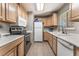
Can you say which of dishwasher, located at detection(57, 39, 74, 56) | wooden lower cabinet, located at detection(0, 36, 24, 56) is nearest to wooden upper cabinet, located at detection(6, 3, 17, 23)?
wooden lower cabinet, located at detection(0, 36, 24, 56)

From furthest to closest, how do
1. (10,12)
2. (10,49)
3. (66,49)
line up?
1. (10,12)
2. (66,49)
3. (10,49)

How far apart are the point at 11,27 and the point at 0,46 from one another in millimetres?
2610

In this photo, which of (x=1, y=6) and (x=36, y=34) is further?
(x=36, y=34)

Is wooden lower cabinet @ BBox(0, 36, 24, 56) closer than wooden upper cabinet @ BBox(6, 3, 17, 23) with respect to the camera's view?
Yes

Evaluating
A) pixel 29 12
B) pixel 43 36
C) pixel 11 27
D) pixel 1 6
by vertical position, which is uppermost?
pixel 29 12

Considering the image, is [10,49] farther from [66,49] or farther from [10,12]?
[10,12]

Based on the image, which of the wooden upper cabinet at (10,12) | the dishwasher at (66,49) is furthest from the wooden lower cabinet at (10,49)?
the dishwasher at (66,49)

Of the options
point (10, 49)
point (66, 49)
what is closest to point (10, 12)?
point (10, 49)

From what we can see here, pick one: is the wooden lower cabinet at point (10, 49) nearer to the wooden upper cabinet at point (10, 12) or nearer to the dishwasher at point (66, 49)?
the wooden upper cabinet at point (10, 12)

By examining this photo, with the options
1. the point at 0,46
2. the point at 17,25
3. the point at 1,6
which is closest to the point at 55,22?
the point at 17,25

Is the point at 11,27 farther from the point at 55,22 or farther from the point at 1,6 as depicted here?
the point at 55,22

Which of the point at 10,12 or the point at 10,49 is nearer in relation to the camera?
the point at 10,49

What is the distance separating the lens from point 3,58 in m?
0.54

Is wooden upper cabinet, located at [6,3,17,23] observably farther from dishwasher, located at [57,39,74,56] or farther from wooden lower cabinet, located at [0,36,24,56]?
dishwasher, located at [57,39,74,56]
